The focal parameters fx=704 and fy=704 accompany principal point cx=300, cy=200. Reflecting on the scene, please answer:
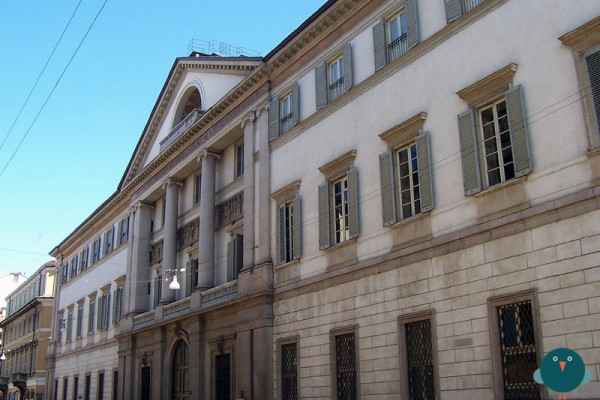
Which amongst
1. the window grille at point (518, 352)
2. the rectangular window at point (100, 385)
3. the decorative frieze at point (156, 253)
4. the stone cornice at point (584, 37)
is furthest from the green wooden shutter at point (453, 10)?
the rectangular window at point (100, 385)

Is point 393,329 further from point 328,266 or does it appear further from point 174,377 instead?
point 174,377

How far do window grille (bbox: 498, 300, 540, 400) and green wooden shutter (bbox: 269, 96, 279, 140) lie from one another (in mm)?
12088

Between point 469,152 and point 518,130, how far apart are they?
1.50 m

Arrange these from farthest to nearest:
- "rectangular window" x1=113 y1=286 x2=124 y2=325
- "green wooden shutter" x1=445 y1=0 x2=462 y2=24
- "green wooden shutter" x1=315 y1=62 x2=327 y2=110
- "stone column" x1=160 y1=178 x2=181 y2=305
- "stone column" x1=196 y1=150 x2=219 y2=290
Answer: "rectangular window" x1=113 y1=286 x2=124 y2=325
"stone column" x1=160 y1=178 x2=181 y2=305
"stone column" x1=196 y1=150 x2=219 y2=290
"green wooden shutter" x1=315 y1=62 x2=327 y2=110
"green wooden shutter" x1=445 y1=0 x2=462 y2=24

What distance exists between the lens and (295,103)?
24109 mm

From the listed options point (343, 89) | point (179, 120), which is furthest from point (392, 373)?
point (179, 120)

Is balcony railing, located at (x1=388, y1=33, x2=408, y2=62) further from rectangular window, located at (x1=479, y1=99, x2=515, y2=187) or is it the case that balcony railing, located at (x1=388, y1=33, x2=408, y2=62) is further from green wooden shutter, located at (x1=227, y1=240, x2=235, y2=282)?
green wooden shutter, located at (x1=227, y1=240, x2=235, y2=282)

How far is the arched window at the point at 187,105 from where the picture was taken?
3366cm

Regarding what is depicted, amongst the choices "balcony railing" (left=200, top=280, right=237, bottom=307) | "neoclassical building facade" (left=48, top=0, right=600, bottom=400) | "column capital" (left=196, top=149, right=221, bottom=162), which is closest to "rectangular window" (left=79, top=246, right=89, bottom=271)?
"neoclassical building facade" (left=48, top=0, right=600, bottom=400)

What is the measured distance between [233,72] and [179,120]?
6.48 metres

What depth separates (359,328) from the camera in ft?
63.6

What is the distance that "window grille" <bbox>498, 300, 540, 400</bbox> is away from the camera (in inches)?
572

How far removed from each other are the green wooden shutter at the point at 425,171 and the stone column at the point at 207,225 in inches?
499

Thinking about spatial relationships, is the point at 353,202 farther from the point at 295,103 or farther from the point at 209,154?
the point at 209,154
